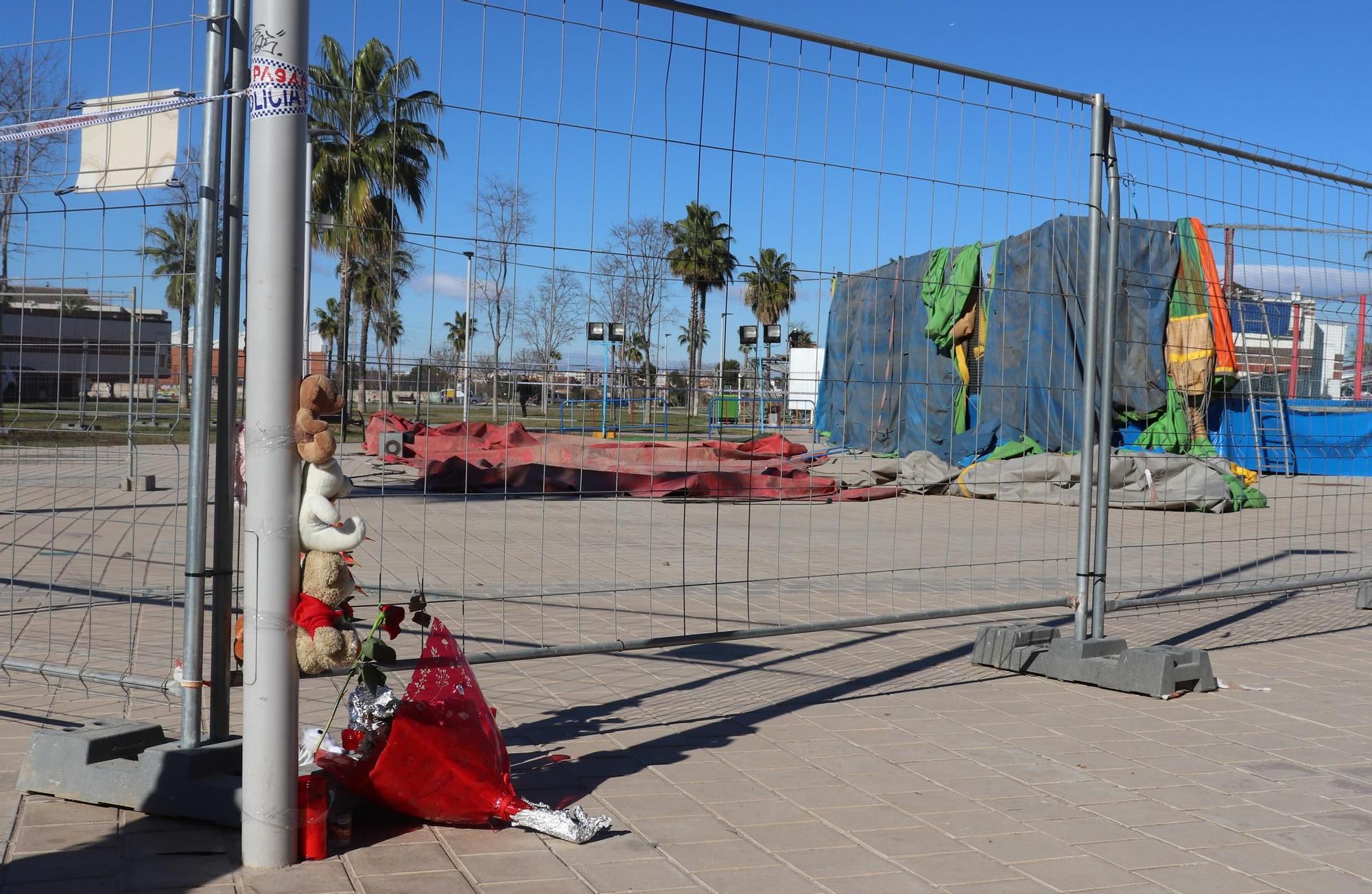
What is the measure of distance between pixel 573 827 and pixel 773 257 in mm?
3539

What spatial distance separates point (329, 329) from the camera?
5977 mm

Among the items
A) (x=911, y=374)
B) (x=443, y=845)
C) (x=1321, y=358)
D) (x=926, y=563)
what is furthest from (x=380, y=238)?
(x=926, y=563)

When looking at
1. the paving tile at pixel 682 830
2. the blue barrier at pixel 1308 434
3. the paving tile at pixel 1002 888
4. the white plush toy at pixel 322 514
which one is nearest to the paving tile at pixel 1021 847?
the paving tile at pixel 1002 888

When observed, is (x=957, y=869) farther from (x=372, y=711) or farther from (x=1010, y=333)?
Answer: (x=1010, y=333)

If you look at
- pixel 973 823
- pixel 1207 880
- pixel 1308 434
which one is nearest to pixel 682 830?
pixel 973 823

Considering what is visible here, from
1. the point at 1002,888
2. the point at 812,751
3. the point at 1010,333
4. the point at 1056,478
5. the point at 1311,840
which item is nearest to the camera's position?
the point at 1002,888

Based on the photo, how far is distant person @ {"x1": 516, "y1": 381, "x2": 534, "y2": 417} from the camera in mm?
5523

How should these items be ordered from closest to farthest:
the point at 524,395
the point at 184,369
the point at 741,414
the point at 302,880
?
the point at 302,880 → the point at 184,369 → the point at 524,395 → the point at 741,414

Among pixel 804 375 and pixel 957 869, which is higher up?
pixel 804 375

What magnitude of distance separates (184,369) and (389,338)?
89 centimetres

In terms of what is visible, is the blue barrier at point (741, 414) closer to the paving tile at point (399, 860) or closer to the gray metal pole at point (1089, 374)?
the gray metal pole at point (1089, 374)

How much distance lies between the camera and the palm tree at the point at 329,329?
441cm

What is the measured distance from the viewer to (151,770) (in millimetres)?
3844

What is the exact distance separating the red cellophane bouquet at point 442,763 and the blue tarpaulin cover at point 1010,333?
3.12 m
